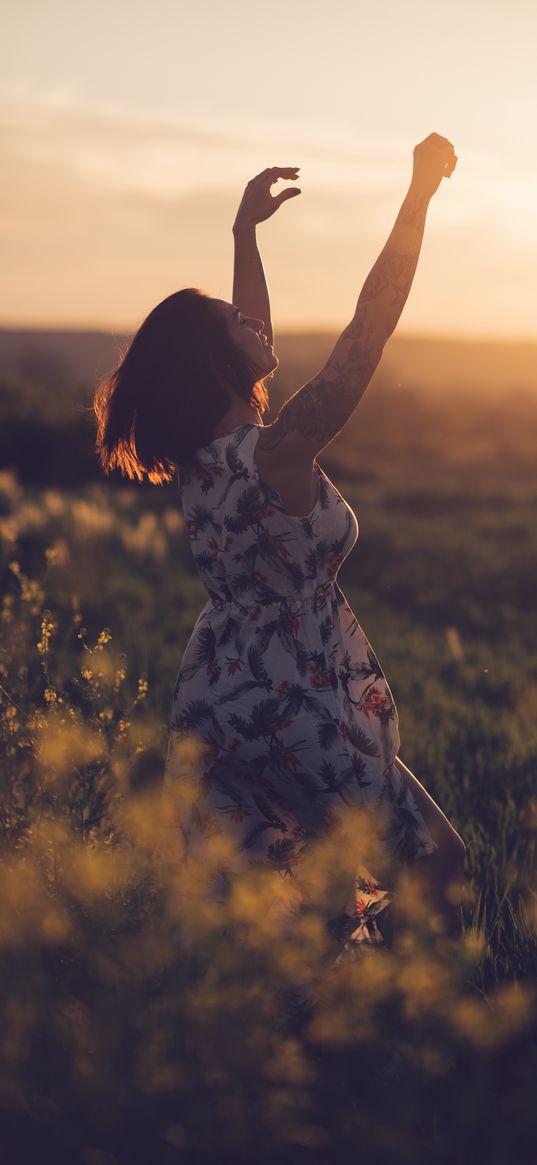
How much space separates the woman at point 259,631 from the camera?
8.34 feet

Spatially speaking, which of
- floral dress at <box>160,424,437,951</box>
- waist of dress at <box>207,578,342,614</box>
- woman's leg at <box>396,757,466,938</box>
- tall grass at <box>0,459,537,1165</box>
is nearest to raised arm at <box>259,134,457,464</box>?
floral dress at <box>160,424,437,951</box>

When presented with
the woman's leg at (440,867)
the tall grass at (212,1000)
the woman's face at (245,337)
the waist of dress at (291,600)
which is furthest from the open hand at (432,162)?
the woman's leg at (440,867)

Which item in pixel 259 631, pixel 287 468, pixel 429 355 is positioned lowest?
pixel 429 355

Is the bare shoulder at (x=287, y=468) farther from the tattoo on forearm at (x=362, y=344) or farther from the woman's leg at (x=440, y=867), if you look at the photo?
the woman's leg at (x=440, y=867)

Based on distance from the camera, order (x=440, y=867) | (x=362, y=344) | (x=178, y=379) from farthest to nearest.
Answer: (x=440, y=867) < (x=178, y=379) < (x=362, y=344)

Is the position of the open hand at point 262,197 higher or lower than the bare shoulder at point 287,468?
higher

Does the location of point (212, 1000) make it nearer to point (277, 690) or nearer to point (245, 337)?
point (277, 690)

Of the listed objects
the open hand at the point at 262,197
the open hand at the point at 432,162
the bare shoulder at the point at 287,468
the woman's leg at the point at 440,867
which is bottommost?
the woman's leg at the point at 440,867

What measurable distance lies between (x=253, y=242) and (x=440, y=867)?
76.4 inches

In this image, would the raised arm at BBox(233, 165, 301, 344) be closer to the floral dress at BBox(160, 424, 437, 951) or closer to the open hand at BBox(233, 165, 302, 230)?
the open hand at BBox(233, 165, 302, 230)

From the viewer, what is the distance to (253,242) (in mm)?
3156

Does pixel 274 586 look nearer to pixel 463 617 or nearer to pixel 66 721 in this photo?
pixel 66 721

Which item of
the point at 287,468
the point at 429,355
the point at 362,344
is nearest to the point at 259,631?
the point at 287,468

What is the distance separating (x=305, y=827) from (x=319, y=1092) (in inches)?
39.2
